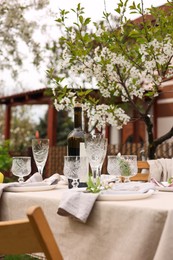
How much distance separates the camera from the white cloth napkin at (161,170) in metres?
3.43

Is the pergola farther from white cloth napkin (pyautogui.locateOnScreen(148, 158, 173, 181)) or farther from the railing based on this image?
white cloth napkin (pyautogui.locateOnScreen(148, 158, 173, 181))

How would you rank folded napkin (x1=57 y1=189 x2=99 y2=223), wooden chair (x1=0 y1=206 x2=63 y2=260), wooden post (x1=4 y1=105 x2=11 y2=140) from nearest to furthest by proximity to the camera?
1. wooden chair (x1=0 y1=206 x2=63 y2=260)
2. folded napkin (x1=57 y1=189 x2=99 y2=223)
3. wooden post (x1=4 y1=105 x2=11 y2=140)

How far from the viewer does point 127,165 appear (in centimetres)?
247

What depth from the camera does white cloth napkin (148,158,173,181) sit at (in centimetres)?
→ 343

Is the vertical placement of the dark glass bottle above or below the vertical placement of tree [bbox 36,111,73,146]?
above

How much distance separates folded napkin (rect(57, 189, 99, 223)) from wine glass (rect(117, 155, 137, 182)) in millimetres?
639

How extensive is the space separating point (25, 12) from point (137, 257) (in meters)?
13.1

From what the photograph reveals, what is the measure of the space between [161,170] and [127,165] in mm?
1051

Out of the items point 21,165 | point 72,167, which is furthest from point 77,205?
point 21,165

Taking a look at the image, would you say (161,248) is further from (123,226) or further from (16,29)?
(16,29)

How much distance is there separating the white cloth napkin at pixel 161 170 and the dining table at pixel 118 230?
4.51ft

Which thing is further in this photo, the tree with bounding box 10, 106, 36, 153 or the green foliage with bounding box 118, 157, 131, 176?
the tree with bounding box 10, 106, 36, 153

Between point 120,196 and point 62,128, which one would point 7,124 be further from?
point 120,196

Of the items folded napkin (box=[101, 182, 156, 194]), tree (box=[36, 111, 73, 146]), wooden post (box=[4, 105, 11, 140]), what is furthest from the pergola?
folded napkin (box=[101, 182, 156, 194])
